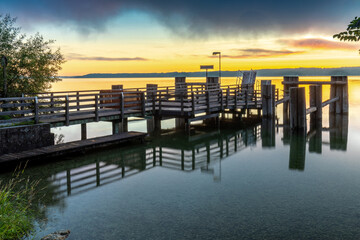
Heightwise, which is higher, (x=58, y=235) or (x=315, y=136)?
(x=315, y=136)

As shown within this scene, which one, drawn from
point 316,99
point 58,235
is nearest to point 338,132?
point 316,99

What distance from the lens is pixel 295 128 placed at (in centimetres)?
1988

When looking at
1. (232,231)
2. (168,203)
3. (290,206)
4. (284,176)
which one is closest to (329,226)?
(290,206)

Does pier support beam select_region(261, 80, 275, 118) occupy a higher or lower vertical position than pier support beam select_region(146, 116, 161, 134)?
higher

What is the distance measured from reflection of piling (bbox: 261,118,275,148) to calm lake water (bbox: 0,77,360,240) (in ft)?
1.35

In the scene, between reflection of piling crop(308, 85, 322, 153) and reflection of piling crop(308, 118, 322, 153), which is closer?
reflection of piling crop(308, 118, 322, 153)

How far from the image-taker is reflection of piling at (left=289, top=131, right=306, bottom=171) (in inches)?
541

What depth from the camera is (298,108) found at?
1936 cm

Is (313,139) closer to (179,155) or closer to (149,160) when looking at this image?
(179,155)

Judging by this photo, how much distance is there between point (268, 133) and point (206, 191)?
1227cm

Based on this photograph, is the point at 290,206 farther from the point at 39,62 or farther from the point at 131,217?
the point at 39,62

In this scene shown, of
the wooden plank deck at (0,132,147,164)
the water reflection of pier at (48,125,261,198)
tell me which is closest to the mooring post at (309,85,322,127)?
the water reflection of pier at (48,125,261,198)

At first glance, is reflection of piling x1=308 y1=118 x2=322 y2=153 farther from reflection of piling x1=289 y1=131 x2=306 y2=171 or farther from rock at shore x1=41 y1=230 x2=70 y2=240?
A: rock at shore x1=41 y1=230 x2=70 y2=240

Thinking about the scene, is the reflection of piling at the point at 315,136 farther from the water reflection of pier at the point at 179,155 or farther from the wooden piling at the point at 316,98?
the wooden piling at the point at 316,98
